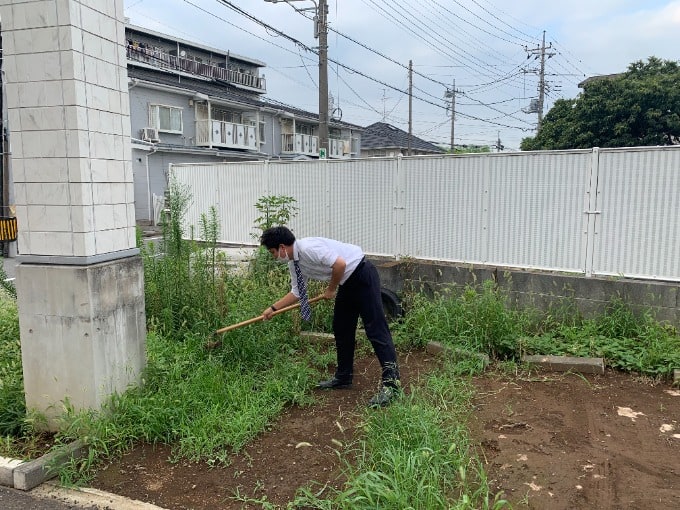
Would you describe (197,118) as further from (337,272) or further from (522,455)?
(522,455)

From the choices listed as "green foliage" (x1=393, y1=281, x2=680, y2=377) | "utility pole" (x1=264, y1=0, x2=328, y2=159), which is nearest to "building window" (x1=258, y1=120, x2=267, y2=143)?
"utility pole" (x1=264, y1=0, x2=328, y2=159)

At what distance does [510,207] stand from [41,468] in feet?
17.7

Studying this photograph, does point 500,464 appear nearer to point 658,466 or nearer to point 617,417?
point 658,466

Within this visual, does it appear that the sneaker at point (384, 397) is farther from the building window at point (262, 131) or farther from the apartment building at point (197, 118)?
the building window at point (262, 131)

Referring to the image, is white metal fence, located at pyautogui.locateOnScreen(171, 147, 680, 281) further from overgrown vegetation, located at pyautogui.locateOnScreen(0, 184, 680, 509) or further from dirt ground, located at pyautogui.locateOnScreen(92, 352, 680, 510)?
dirt ground, located at pyautogui.locateOnScreen(92, 352, 680, 510)

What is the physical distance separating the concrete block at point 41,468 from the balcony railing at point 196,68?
1087 inches

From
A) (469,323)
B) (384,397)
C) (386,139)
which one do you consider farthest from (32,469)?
(386,139)

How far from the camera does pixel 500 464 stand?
331 centimetres

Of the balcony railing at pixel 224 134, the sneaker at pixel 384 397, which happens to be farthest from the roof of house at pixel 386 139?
the sneaker at pixel 384 397

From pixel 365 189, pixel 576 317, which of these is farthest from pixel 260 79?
pixel 576 317

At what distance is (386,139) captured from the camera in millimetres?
44406

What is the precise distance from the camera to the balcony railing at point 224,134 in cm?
2638

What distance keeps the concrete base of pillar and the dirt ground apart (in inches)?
23.7

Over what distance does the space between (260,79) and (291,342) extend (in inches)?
1517
